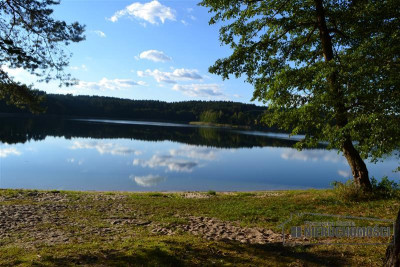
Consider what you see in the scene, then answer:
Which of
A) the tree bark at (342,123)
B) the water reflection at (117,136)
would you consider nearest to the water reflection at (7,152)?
the water reflection at (117,136)

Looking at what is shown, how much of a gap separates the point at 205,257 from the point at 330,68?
7.38 m

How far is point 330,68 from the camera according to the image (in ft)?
31.2

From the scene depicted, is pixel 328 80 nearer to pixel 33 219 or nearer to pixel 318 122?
pixel 318 122

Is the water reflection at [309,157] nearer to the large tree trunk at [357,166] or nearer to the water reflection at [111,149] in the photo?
the water reflection at [111,149]

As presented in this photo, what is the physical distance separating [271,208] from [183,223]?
448 cm

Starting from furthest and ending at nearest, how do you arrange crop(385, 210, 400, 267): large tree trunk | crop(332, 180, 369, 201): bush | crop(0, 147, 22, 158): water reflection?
crop(0, 147, 22, 158): water reflection < crop(332, 180, 369, 201): bush < crop(385, 210, 400, 267): large tree trunk

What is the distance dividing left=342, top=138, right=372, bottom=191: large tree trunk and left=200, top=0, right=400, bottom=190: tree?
0.04 meters

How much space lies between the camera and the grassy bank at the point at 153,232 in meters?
6.38

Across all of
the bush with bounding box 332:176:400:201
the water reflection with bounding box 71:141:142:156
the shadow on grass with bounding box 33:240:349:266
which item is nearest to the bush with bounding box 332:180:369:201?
the bush with bounding box 332:176:400:201

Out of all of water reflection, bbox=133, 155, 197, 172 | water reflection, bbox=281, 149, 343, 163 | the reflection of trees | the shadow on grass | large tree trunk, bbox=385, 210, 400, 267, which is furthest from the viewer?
the reflection of trees

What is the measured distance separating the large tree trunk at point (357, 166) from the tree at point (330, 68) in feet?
0.14

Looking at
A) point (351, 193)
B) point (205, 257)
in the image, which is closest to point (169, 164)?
point (351, 193)

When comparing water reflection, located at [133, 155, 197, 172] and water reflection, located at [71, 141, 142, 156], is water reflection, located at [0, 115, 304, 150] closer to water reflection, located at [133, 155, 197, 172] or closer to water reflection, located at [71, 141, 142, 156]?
water reflection, located at [71, 141, 142, 156]

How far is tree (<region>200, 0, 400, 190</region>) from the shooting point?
880 cm
